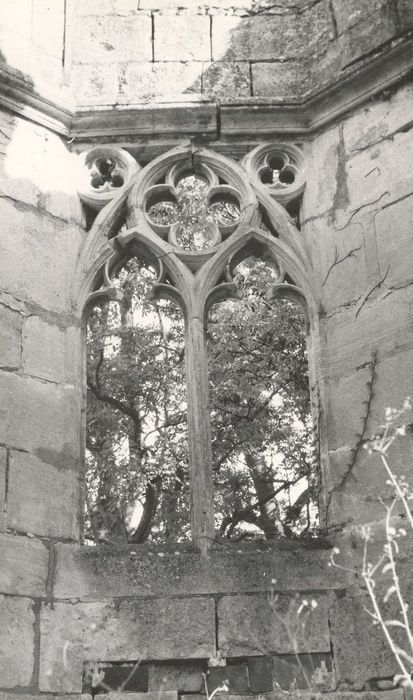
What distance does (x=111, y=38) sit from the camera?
242 inches

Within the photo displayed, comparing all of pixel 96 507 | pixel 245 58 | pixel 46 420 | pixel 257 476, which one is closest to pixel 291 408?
pixel 257 476

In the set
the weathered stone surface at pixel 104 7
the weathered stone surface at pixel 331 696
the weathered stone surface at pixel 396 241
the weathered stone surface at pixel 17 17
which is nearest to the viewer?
the weathered stone surface at pixel 331 696

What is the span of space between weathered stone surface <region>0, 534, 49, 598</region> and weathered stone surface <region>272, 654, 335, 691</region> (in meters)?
1.06

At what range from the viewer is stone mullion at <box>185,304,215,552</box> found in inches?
192

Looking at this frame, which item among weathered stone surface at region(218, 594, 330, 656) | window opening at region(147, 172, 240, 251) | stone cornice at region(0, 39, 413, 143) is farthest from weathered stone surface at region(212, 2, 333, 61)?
weathered stone surface at region(218, 594, 330, 656)

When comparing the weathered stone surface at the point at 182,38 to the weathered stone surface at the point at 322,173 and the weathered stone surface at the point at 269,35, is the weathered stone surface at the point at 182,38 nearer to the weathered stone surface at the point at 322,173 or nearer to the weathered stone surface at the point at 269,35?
the weathered stone surface at the point at 269,35

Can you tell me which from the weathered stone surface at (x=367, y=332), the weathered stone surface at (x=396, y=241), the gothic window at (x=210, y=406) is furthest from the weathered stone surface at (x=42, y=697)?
the gothic window at (x=210, y=406)

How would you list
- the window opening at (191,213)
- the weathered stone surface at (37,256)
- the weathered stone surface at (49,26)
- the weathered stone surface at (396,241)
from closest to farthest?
the weathered stone surface at (396,241)
the weathered stone surface at (37,256)
the weathered stone surface at (49,26)
the window opening at (191,213)

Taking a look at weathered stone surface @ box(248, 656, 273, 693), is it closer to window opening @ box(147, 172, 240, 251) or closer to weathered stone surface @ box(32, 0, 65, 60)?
weathered stone surface @ box(32, 0, 65, 60)

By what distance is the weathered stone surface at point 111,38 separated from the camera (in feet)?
19.9

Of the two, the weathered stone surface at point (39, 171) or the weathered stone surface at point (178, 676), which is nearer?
the weathered stone surface at point (178, 676)

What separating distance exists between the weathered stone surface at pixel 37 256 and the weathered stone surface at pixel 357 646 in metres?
2.00

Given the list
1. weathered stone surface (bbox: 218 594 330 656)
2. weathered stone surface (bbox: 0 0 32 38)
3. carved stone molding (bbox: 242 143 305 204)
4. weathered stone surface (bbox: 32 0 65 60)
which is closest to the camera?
weathered stone surface (bbox: 218 594 330 656)

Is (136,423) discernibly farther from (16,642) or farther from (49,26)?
(16,642)
